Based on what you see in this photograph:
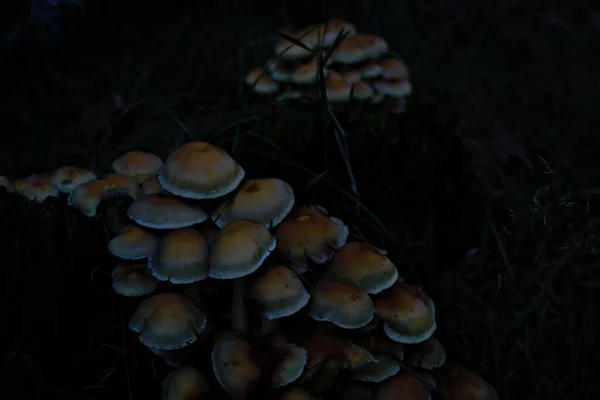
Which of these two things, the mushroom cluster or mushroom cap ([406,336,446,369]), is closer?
mushroom cap ([406,336,446,369])

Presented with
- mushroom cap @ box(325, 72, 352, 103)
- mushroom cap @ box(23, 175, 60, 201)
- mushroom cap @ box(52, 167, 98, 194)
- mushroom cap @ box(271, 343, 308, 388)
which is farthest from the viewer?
mushroom cap @ box(325, 72, 352, 103)

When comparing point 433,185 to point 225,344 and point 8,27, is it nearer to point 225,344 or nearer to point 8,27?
point 225,344

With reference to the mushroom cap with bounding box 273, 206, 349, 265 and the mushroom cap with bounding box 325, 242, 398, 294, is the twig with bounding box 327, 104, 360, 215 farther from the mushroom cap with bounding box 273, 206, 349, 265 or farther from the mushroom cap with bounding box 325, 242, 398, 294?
the mushroom cap with bounding box 325, 242, 398, 294

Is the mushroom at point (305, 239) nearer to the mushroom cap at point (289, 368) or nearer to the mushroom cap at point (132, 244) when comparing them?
the mushroom cap at point (289, 368)

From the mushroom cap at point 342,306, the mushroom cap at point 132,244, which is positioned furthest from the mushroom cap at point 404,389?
the mushroom cap at point 132,244

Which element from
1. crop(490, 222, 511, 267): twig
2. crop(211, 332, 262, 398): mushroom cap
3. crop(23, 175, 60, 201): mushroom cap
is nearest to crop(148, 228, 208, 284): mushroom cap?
crop(211, 332, 262, 398): mushroom cap

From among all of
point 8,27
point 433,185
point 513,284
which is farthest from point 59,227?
point 8,27

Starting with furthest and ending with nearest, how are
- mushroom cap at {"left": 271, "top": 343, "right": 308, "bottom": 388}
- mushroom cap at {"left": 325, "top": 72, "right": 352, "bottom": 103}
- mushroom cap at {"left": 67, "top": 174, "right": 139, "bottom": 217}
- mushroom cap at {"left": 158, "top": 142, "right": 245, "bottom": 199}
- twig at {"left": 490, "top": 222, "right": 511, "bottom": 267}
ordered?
mushroom cap at {"left": 325, "top": 72, "right": 352, "bottom": 103} < twig at {"left": 490, "top": 222, "right": 511, "bottom": 267} < mushroom cap at {"left": 67, "top": 174, "right": 139, "bottom": 217} < mushroom cap at {"left": 158, "top": 142, "right": 245, "bottom": 199} < mushroom cap at {"left": 271, "top": 343, "right": 308, "bottom": 388}
